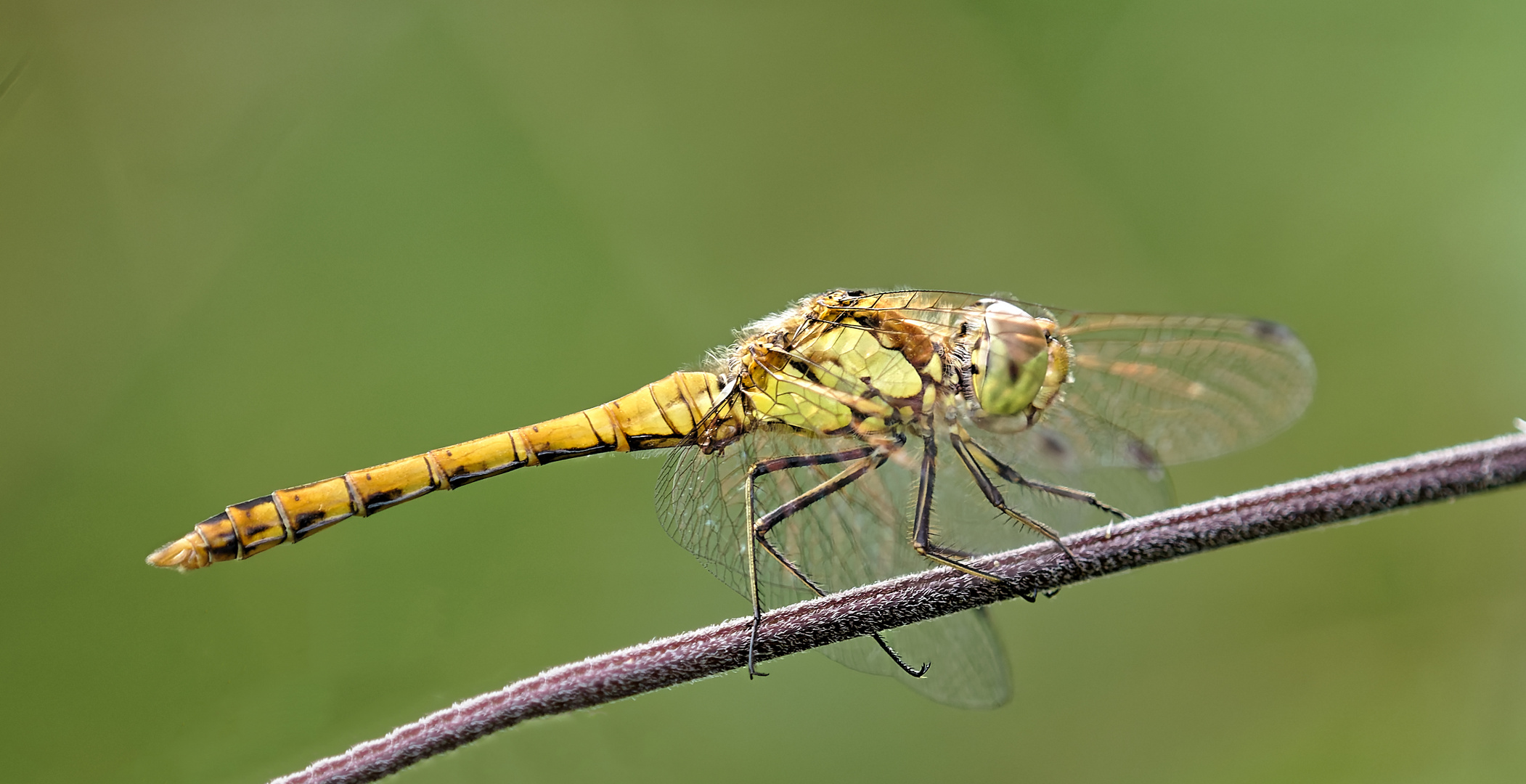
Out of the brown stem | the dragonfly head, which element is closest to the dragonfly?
the dragonfly head

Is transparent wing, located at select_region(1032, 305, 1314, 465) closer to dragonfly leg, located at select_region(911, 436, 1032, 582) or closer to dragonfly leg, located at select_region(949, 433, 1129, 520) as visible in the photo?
dragonfly leg, located at select_region(949, 433, 1129, 520)

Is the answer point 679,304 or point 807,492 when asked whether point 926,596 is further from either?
point 679,304

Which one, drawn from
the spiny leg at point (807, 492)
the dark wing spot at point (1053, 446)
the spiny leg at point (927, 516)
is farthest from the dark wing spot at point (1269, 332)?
the spiny leg at point (807, 492)

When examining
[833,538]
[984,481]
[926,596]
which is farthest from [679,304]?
[926,596]

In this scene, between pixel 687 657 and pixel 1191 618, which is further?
pixel 1191 618

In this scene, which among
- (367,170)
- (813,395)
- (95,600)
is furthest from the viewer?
(367,170)

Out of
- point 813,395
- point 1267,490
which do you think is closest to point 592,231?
point 813,395

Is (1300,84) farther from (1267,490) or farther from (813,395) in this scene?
(1267,490)
